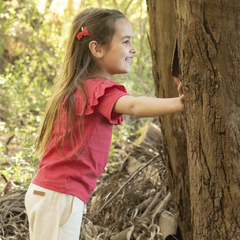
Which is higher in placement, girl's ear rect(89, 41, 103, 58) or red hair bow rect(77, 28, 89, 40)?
red hair bow rect(77, 28, 89, 40)

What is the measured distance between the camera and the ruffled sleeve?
140 centimetres

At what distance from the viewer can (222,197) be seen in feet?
4.09

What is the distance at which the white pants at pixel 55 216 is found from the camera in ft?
5.19

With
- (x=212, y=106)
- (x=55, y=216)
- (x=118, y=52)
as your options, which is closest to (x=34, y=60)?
(x=118, y=52)

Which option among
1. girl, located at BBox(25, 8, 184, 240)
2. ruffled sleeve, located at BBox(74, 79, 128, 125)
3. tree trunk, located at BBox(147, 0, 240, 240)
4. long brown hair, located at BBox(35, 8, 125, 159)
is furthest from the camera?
long brown hair, located at BBox(35, 8, 125, 159)

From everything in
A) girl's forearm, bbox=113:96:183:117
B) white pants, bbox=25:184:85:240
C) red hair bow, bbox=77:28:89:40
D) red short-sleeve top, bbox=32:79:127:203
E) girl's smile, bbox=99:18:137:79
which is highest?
red hair bow, bbox=77:28:89:40

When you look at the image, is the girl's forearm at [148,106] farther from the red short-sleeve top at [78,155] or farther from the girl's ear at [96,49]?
the girl's ear at [96,49]

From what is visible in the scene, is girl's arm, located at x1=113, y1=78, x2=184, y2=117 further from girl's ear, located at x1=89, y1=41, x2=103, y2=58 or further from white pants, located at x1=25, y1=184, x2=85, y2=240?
white pants, located at x1=25, y1=184, x2=85, y2=240

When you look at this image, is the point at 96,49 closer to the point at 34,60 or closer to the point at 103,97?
the point at 103,97

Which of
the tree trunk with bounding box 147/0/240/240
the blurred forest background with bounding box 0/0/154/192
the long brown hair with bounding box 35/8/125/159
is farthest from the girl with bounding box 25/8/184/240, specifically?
the blurred forest background with bounding box 0/0/154/192

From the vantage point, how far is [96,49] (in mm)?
1729

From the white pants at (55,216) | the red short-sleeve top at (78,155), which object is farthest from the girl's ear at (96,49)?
the white pants at (55,216)

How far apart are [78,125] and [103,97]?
0.84 ft

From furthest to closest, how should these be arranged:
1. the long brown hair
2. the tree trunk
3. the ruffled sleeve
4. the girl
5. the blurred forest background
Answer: the blurred forest background
the long brown hair
the girl
the ruffled sleeve
the tree trunk
